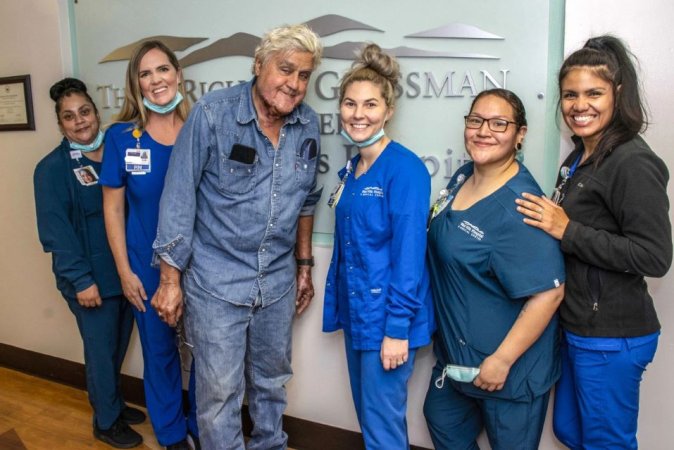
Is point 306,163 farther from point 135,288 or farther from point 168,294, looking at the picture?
point 135,288

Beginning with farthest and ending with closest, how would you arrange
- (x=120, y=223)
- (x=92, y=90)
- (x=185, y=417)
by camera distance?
(x=92, y=90)
(x=185, y=417)
(x=120, y=223)

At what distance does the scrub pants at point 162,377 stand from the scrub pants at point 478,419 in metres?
1.07

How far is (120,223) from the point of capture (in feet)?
6.58

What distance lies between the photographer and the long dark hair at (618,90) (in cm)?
132

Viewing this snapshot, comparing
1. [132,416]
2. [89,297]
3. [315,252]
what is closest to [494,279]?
[315,252]

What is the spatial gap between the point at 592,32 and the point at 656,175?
1.82 ft

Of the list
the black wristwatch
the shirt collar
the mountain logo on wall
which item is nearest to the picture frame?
the mountain logo on wall

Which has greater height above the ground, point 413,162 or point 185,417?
point 413,162

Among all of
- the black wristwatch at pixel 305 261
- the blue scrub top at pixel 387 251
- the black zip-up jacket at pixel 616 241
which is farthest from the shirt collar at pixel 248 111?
the black zip-up jacket at pixel 616 241

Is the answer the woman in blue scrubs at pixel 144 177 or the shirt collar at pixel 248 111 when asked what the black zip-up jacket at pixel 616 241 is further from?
the woman in blue scrubs at pixel 144 177

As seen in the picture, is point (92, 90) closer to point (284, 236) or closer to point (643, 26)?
point (284, 236)

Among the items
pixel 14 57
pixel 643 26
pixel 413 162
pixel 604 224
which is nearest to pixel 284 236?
pixel 413 162

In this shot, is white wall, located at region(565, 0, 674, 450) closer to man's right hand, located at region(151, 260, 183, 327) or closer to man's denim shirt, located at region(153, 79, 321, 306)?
man's denim shirt, located at region(153, 79, 321, 306)

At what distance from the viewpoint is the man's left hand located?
202 cm
